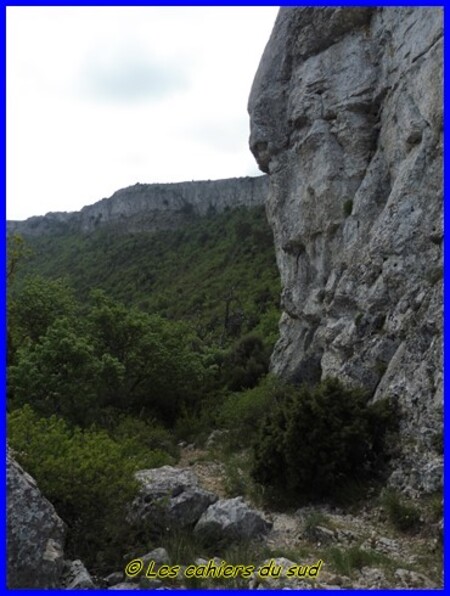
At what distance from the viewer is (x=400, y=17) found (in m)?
14.4

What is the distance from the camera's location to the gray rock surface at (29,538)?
5629mm

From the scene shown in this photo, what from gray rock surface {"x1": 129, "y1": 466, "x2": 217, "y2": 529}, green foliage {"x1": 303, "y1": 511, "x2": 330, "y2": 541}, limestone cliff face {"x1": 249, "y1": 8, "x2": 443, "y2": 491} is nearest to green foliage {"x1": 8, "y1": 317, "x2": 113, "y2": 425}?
gray rock surface {"x1": 129, "y1": 466, "x2": 217, "y2": 529}

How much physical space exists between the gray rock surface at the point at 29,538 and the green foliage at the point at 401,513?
4.75 metres

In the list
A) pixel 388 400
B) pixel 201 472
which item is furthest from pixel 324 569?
pixel 201 472

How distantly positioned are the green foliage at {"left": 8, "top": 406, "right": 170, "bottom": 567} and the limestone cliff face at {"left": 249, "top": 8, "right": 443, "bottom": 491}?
448cm

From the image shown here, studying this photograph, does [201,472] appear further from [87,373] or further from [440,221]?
[440,221]

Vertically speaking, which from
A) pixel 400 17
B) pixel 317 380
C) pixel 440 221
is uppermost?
pixel 400 17

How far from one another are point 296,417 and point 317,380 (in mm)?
6706

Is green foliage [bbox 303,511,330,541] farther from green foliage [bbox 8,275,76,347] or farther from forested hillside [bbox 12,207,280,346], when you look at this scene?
green foliage [bbox 8,275,76,347]

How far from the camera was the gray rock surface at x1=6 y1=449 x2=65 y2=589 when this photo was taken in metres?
5.63

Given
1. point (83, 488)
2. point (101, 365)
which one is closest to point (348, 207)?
point (101, 365)

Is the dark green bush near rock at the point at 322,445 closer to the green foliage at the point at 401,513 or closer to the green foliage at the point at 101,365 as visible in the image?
the green foliage at the point at 401,513

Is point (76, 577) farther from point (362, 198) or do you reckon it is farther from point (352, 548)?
point (362, 198)

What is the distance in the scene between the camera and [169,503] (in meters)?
7.91
